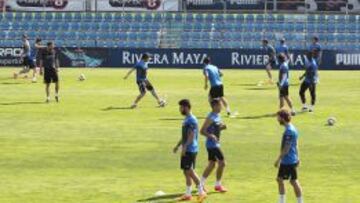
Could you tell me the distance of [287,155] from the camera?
53.6ft

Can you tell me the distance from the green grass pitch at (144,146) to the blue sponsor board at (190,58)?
14053 mm

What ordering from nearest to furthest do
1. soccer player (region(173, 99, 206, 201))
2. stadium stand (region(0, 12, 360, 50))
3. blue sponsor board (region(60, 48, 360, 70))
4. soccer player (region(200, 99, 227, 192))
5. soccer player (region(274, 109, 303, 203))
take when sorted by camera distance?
soccer player (region(274, 109, 303, 203)) < soccer player (region(173, 99, 206, 201)) < soccer player (region(200, 99, 227, 192)) < blue sponsor board (region(60, 48, 360, 70)) < stadium stand (region(0, 12, 360, 50))

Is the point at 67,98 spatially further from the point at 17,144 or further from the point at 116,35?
the point at 116,35

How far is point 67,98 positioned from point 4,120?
714cm

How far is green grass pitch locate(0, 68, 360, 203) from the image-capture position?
18.5 metres

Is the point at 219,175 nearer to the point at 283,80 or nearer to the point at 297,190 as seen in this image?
the point at 297,190

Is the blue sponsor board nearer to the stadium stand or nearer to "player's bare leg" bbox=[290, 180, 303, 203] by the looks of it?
the stadium stand

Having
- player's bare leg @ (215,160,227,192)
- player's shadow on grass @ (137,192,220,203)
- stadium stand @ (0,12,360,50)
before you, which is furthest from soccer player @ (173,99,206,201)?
stadium stand @ (0,12,360,50)

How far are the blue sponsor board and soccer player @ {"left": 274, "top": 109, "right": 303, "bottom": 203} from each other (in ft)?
127

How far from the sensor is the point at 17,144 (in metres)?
24.4

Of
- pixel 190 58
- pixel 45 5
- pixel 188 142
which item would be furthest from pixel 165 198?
pixel 45 5

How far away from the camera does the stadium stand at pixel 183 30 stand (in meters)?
60.0

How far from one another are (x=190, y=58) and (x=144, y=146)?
106 ft

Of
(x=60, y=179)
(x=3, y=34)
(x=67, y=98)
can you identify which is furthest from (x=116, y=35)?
(x=60, y=179)
